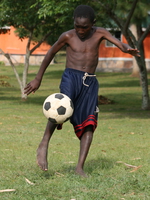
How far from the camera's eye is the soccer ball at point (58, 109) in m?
5.55

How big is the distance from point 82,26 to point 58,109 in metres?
1.14

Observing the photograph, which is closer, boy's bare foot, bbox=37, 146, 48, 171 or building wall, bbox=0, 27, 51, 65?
boy's bare foot, bbox=37, 146, 48, 171

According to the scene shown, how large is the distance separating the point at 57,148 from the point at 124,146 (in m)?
1.36

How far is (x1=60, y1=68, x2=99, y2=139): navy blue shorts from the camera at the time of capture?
19.5 ft

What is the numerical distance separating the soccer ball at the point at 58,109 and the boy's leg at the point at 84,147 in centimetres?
52

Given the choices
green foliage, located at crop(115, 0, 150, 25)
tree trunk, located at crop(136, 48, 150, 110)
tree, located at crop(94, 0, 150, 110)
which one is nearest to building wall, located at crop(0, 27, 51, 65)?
green foliage, located at crop(115, 0, 150, 25)

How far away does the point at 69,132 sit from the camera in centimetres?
1134

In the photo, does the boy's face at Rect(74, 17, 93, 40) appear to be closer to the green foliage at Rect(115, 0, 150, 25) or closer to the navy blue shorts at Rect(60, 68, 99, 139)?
the navy blue shorts at Rect(60, 68, 99, 139)

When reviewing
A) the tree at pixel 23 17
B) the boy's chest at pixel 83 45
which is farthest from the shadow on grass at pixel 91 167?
the tree at pixel 23 17

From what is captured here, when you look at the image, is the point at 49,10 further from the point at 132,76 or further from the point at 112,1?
the point at 132,76

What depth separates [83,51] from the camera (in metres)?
5.99

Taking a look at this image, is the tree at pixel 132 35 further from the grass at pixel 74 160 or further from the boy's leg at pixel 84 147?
the boy's leg at pixel 84 147

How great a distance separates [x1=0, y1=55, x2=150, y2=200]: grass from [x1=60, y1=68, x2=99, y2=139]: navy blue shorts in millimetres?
692

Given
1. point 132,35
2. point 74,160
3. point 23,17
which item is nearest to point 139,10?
point 23,17
